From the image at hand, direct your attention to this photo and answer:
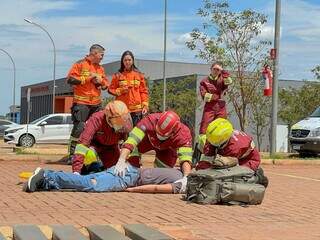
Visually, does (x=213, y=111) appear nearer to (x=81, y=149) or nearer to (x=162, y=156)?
(x=162, y=156)

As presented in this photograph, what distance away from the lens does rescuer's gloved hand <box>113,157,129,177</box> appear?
8.39 m

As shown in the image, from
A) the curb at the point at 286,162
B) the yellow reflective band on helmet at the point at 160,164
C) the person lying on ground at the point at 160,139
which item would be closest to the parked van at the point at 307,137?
the curb at the point at 286,162

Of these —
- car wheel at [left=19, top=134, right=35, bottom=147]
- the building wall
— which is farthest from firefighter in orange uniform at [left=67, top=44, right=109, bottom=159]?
the building wall

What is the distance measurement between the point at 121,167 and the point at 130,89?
3896 mm

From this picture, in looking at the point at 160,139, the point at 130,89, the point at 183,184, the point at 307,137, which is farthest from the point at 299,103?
the point at 183,184

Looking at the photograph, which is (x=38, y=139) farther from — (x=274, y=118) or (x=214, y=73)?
(x=214, y=73)

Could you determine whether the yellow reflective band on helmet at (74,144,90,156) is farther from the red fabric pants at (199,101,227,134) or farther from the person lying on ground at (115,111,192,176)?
the red fabric pants at (199,101,227,134)

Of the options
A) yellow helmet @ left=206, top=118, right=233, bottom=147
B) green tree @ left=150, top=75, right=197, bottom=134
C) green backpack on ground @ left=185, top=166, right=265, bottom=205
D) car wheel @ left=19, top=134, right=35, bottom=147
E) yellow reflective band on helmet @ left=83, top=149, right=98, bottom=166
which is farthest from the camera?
green tree @ left=150, top=75, right=197, bottom=134

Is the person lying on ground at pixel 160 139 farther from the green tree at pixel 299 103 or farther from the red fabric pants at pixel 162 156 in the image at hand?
the green tree at pixel 299 103

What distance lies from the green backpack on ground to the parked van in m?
12.5

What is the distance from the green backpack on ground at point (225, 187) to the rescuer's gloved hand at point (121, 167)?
3.12ft

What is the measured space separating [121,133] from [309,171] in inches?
259

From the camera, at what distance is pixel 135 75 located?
12.2 m

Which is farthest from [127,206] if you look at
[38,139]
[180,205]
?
[38,139]
